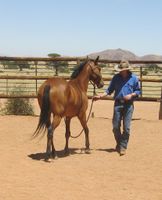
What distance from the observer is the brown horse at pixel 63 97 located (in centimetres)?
809

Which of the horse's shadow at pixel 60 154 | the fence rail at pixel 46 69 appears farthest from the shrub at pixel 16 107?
the horse's shadow at pixel 60 154

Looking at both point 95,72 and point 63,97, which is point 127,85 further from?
point 63,97

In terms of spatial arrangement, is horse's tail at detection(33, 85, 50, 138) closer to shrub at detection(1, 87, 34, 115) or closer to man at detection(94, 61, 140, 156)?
man at detection(94, 61, 140, 156)

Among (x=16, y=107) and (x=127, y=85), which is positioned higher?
(x=127, y=85)

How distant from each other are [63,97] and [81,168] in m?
1.35

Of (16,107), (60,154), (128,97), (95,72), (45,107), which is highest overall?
(95,72)

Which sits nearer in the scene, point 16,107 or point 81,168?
point 81,168

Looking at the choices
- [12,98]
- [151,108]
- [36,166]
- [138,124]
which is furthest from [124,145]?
[151,108]

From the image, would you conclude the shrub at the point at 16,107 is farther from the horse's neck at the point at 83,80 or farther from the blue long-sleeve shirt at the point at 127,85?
the blue long-sleeve shirt at the point at 127,85

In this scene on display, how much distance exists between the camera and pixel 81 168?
756 centimetres

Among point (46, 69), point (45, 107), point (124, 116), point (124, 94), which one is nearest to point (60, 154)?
point (45, 107)

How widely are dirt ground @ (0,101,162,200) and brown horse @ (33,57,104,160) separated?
0.51 metres

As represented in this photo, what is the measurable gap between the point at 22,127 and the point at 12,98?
2.27 meters

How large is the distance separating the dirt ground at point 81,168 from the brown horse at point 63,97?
51 cm
